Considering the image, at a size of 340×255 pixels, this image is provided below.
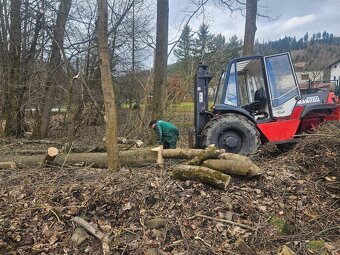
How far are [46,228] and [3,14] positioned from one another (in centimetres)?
1164

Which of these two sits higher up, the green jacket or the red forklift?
the red forklift

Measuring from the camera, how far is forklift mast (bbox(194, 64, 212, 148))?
781 cm

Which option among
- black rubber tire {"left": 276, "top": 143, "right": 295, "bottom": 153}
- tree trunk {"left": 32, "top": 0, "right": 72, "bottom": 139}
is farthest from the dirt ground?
tree trunk {"left": 32, "top": 0, "right": 72, "bottom": 139}

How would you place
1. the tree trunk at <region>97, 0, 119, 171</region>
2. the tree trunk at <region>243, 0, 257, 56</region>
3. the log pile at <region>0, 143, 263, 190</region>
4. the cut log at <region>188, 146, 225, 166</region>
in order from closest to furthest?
the log pile at <region>0, 143, 263, 190</region>
the cut log at <region>188, 146, 225, 166</region>
the tree trunk at <region>97, 0, 119, 171</region>
the tree trunk at <region>243, 0, 257, 56</region>

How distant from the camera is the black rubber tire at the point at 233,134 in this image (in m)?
7.27

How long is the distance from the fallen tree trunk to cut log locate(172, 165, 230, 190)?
1587 mm

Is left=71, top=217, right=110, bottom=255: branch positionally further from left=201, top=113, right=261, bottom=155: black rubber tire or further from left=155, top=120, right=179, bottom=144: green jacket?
left=155, top=120, right=179, bottom=144: green jacket

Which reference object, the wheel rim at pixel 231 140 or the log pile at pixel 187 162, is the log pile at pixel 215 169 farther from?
the wheel rim at pixel 231 140

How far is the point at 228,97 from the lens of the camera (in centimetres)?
801

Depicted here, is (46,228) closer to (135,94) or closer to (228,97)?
(228,97)

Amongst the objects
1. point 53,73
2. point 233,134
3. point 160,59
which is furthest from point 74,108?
point 233,134

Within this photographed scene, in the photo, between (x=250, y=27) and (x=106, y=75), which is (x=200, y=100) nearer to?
(x=106, y=75)

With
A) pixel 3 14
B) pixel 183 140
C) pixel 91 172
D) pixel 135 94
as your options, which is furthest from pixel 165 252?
pixel 135 94

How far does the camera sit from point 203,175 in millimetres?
4695
